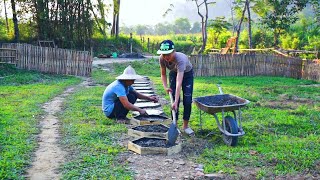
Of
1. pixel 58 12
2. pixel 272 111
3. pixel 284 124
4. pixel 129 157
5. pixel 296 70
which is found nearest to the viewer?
pixel 129 157

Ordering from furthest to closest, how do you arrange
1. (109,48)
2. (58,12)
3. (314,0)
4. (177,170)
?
(109,48)
(314,0)
(58,12)
(177,170)

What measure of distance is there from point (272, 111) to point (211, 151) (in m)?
3.60

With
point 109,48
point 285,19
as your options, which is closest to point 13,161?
point 285,19

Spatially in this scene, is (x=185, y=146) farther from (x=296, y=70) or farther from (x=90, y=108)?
(x=296, y=70)

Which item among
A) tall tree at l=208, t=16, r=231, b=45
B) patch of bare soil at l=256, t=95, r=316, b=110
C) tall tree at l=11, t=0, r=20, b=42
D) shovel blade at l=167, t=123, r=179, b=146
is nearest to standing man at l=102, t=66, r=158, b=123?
shovel blade at l=167, t=123, r=179, b=146

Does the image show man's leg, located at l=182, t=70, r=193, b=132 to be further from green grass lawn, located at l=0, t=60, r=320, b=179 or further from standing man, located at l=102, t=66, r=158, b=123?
standing man, located at l=102, t=66, r=158, b=123

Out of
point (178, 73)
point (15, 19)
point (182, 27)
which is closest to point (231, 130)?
point (178, 73)

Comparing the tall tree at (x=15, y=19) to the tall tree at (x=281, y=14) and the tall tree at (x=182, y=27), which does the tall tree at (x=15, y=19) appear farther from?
the tall tree at (x=182, y=27)

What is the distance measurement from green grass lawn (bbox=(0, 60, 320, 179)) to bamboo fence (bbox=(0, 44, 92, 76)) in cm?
485

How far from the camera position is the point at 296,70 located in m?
16.6

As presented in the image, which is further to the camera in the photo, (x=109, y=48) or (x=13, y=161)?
(x=109, y=48)

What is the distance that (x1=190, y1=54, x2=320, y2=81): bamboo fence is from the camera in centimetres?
1625

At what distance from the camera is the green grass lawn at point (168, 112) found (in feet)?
15.3

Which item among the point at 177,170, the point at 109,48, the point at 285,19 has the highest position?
the point at 285,19
